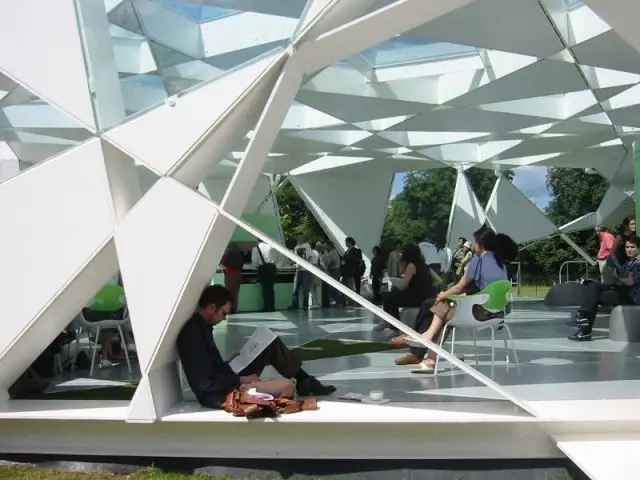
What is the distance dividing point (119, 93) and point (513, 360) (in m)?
4.61

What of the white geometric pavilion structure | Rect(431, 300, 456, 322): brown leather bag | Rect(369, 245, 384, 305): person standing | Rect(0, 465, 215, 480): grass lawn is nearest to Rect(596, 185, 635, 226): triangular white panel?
Rect(369, 245, 384, 305): person standing

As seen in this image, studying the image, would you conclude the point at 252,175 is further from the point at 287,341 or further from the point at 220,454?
the point at 287,341

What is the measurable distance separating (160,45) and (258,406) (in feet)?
12.0

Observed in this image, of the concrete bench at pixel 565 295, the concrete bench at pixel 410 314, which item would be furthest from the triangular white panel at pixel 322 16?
the concrete bench at pixel 565 295

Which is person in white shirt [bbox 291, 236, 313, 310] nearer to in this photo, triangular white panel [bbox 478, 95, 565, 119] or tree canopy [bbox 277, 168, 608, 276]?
tree canopy [bbox 277, 168, 608, 276]

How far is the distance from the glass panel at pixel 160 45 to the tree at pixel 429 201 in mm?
17669

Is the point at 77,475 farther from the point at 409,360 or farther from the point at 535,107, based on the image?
the point at 535,107

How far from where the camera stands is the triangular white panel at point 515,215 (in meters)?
24.0

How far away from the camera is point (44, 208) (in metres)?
4.46

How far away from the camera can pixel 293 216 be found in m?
40.2

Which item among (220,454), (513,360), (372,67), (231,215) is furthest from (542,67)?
(220,454)

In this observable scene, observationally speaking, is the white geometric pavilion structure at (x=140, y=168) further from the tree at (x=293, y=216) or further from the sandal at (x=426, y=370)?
the tree at (x=293, y=216)

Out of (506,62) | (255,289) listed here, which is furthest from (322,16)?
(255,289)

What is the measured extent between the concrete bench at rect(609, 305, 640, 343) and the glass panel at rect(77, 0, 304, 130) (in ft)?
17.3
